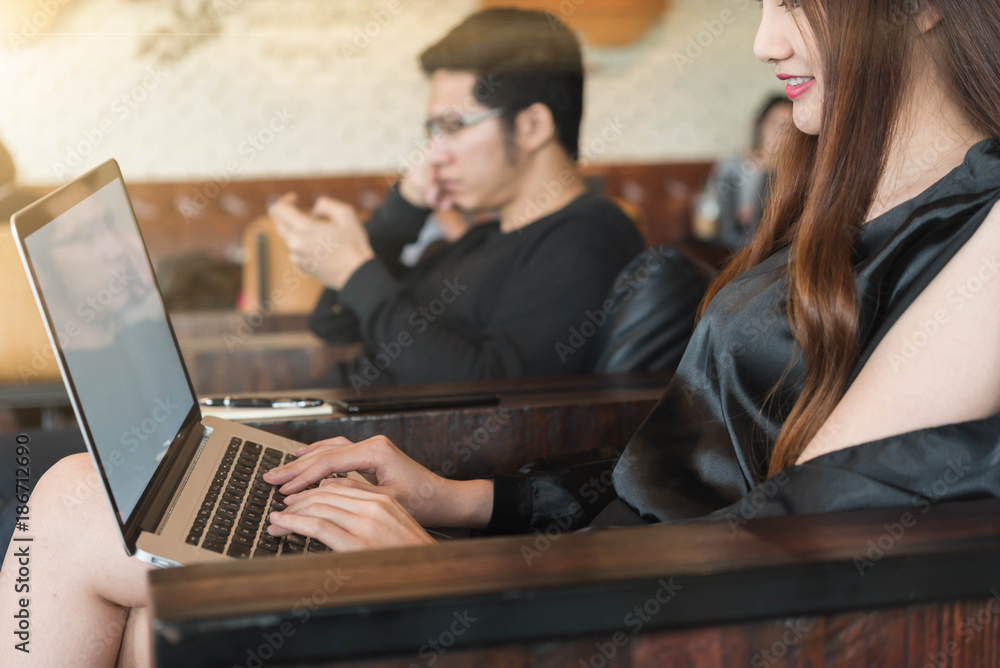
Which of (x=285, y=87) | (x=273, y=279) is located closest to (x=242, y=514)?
(x=273, y=279)

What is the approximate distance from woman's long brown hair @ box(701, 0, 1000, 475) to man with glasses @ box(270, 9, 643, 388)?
0.75m

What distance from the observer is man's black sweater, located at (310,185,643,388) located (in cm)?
151

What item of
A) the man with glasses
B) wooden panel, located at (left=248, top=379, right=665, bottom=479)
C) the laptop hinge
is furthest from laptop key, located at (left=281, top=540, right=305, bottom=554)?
the man with glasses

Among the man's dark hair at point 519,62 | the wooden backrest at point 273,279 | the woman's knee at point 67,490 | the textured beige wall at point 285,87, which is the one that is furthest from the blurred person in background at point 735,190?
the woman's knee at point 67,490

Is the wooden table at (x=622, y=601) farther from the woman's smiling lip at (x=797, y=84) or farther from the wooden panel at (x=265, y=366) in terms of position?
the wooden panel at (x=265, y=366)

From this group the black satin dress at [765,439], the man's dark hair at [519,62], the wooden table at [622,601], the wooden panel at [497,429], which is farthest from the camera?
the man's dark hair at [519,62]

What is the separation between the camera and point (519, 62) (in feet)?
5.95

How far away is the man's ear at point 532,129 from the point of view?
1735 mm

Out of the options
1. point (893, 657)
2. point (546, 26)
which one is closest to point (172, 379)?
point (893, 657)

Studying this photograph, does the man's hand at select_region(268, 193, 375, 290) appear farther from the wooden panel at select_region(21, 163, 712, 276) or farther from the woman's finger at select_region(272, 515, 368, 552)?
the wooden panel at select_region(21, 163, 712, 276)

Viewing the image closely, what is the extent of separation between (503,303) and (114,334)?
894mm

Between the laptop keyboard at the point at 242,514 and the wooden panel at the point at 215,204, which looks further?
the wooden panel at the point at 215,204

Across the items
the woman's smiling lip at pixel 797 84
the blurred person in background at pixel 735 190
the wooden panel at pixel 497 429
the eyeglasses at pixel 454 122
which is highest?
the woman's smiling lip at pixel 797 84

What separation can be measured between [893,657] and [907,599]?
1.6 inches
